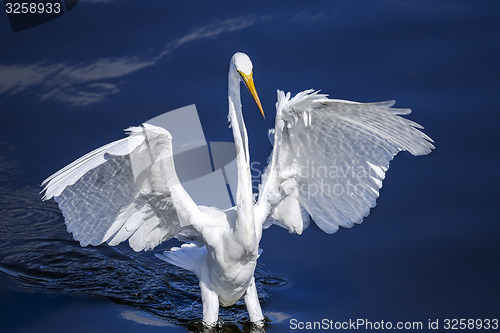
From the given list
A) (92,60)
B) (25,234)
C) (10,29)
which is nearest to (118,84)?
(92,60)

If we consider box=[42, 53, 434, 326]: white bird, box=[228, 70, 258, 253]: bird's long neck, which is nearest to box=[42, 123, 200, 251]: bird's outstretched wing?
box=[42, 53, 434, 326]: white bird

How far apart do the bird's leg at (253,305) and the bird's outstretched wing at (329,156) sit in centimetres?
60

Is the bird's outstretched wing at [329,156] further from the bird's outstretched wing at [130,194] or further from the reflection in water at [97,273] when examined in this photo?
the reflection in water at [97,273]

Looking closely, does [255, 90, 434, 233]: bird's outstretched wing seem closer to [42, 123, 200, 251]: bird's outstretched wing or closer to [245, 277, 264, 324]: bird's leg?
[245, 277, 264, 324]: bird's leg

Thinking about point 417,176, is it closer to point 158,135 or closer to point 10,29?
point 158,135

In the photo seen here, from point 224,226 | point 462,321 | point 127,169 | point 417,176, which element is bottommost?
point 462,321

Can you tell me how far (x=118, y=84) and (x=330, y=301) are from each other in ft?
14.4

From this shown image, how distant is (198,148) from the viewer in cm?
805

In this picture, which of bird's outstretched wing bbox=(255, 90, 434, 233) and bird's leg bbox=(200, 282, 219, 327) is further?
bird's leg bbox=(200, 282, 219, 327)

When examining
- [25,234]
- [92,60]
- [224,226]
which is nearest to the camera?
[224,226]

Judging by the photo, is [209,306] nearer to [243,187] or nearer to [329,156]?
[243,187]

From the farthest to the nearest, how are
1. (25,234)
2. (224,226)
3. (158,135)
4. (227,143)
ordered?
(227,143) < (25,234) < (224,226) < (158,135)

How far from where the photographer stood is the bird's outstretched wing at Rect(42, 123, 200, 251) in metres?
5.37

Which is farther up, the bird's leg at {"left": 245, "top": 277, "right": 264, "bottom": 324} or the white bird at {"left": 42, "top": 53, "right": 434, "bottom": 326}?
the white bird at {"left": 42, "top": 53, "right": 434, "bottom": 326}
